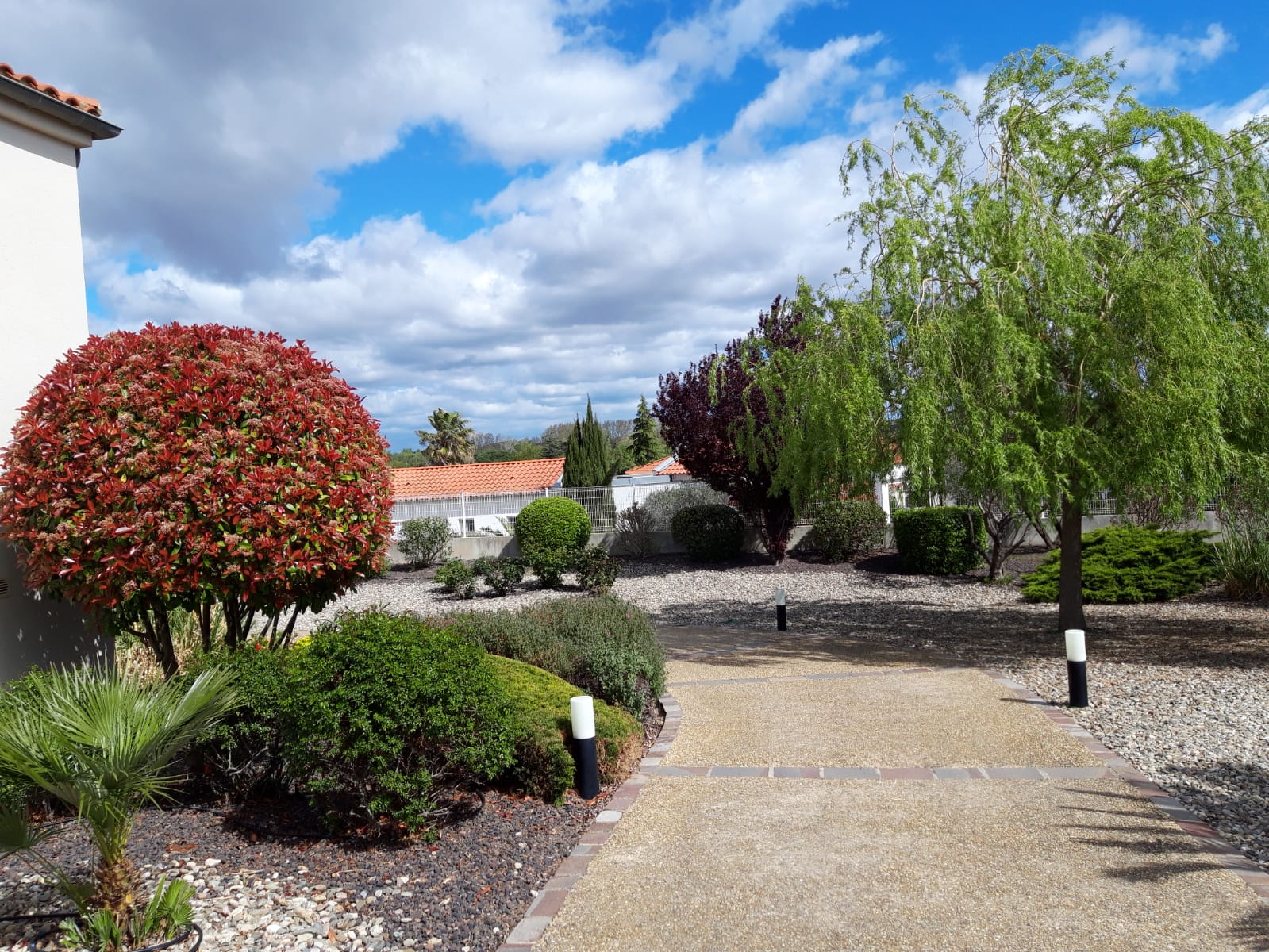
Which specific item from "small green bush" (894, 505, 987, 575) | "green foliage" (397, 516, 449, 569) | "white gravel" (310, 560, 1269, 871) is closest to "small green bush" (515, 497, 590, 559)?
"white gravel" (310, 560, 1269, 871)

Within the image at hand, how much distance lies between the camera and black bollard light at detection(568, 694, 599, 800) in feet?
18.4

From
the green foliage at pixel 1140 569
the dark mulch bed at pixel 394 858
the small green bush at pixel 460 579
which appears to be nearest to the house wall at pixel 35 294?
the dark mulch bed at pixel 394 858

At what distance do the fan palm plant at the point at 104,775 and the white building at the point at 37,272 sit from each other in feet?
8.76

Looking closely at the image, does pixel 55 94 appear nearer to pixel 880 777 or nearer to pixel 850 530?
pixel 880 777

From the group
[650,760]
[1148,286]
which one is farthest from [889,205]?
[650,760]

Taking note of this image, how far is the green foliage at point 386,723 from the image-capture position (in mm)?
4637

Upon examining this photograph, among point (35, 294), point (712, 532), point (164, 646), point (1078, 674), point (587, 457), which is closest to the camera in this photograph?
point (164, 646)

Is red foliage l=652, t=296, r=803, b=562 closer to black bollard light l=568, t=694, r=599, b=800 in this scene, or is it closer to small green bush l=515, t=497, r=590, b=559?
small green bush l=515, t=497, r=590, b=559

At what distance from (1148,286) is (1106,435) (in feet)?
4.64

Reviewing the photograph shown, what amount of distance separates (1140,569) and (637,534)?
11.8m

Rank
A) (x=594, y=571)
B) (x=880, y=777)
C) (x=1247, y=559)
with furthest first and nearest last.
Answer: (x=594, y=571) → (x=1247, y=559) → (x=880, y=777)

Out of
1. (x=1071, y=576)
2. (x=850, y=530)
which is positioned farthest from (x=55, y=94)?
(x=850, y=530)

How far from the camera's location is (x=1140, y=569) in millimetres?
14438

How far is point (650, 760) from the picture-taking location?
6414 millimetres
